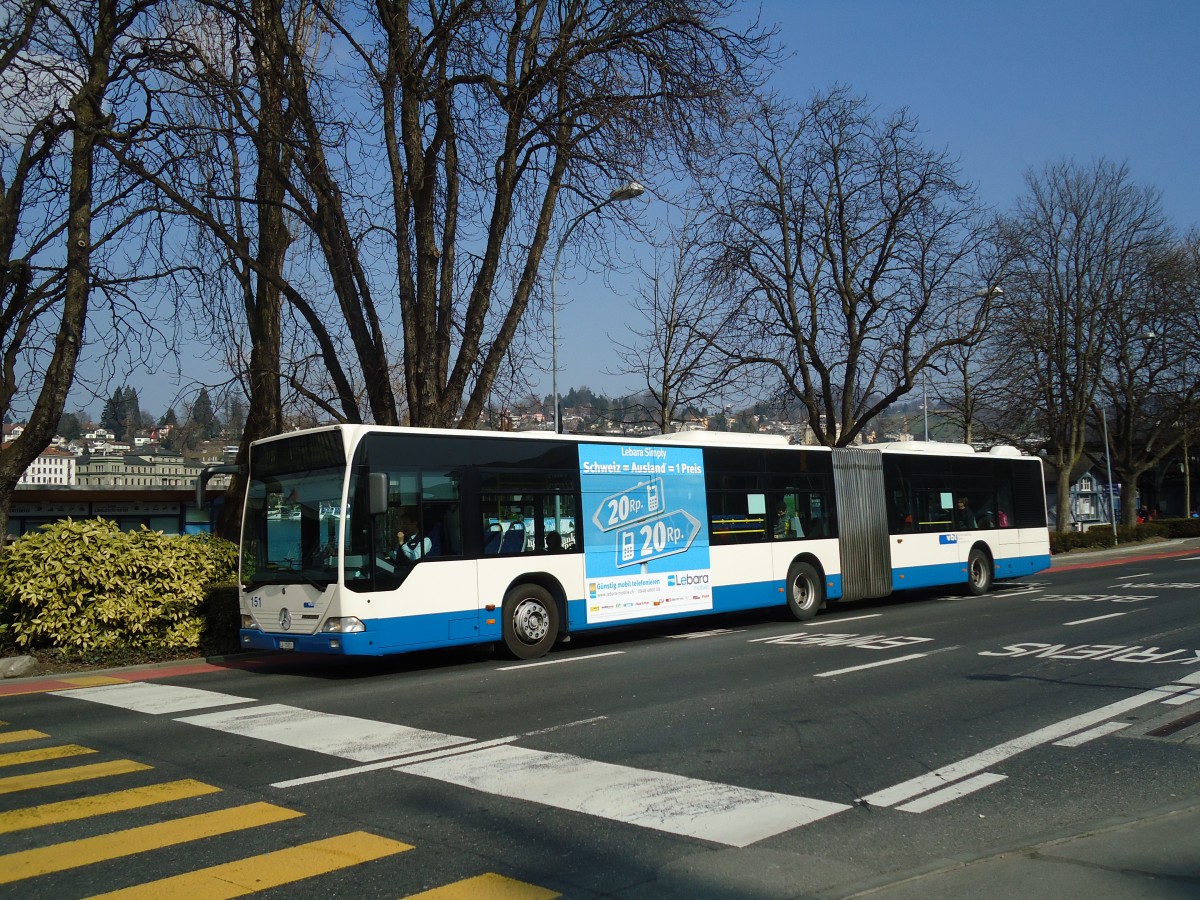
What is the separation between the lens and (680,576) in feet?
52.4

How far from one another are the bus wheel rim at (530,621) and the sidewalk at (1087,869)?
28.6 ft

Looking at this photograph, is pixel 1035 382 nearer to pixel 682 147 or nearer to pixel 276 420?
pixel 682 147

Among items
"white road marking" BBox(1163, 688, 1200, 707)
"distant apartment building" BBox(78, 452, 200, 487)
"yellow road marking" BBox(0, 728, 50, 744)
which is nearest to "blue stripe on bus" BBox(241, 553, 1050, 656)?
"yellow road marking" BBox(0, 728, 50, 744)

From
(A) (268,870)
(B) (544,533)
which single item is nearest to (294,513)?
(B) (544,533)

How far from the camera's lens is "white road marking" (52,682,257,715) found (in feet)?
34.4

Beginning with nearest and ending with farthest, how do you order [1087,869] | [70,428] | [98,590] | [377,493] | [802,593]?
[1087,869] → [377,493] → [98,590] → [802,593] → [70,428]

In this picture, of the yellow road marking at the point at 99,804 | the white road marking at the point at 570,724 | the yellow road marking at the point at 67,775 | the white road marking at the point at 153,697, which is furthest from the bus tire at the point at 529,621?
the yellow road marking at the point at 99,804

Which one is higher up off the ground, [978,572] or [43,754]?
[978,572]

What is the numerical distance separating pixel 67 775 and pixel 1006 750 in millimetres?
6880

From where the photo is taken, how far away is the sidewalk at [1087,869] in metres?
4.77

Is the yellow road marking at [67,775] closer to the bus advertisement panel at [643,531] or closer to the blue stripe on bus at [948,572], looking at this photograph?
the bus advertisement panel at [643,531]

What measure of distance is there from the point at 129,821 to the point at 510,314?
12754mm

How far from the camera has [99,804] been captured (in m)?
6.62

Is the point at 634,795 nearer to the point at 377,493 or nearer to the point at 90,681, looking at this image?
the point at 377,493
